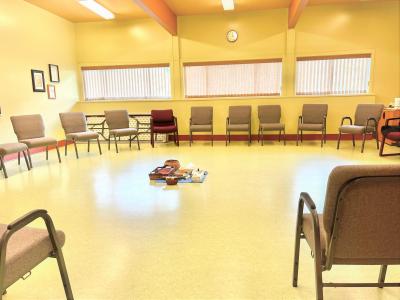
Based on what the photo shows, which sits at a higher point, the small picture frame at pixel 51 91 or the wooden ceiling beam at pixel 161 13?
the wooden ceiling beam at pixel 161 13

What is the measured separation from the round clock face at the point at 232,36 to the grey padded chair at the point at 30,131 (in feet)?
14.6

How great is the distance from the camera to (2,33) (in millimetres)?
5367

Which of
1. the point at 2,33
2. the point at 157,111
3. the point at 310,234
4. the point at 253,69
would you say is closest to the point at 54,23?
the point at 2,33

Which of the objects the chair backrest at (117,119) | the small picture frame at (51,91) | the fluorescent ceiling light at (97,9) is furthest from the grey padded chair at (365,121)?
the small picture frame at (51,91)

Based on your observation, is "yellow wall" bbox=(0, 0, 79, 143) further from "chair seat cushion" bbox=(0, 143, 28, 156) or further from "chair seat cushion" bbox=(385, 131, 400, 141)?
"chair seat cushion" bbox=(385, 131, 400, 141)

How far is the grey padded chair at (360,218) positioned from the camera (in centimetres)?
109

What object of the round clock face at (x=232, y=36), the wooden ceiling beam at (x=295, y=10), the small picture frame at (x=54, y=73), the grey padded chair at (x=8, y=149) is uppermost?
the wooden ceiling beam at (x=295, y=10)

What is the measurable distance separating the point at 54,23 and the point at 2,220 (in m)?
5.61

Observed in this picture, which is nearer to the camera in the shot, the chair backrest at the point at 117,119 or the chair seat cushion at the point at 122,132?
the chair seat cushion at the point at 122,132

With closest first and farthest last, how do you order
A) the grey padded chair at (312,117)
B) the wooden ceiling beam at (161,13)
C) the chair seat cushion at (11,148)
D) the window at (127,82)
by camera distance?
the chair seat cushion at (11,148) < the wooden ceiling beam at (161,13) < the grey padded chair at (312,117) < the window at (127,82)

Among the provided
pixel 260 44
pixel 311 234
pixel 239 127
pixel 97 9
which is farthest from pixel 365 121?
pixel 97 9

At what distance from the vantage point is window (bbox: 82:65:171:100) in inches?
298

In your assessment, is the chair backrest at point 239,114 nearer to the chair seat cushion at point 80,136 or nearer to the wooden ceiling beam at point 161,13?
the wooden ceiling beam at point 161,13

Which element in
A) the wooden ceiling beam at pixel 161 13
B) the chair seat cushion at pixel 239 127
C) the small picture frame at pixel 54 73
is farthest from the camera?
the small picture frame at pixel 54 73
